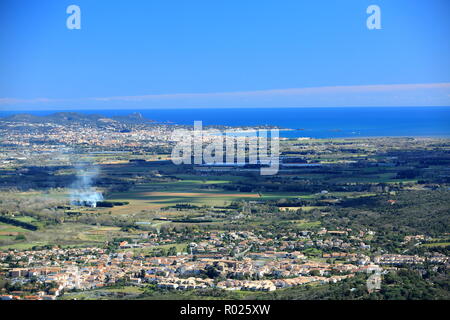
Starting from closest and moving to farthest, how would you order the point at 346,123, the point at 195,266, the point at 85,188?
the point at 195,266 → the point at 85,188 → the point at 346,123

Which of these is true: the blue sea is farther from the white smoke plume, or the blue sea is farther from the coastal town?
the coastal town

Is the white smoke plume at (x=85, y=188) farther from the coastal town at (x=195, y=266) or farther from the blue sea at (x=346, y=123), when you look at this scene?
the blue sea at (x=346, y=123)

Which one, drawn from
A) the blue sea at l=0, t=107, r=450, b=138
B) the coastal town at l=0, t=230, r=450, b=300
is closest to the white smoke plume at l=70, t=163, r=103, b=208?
the coastal town at l=0, t=230, r=450, b=300

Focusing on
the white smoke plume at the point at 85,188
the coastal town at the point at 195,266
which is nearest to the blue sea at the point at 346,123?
the white smoke plume at the point at 85,188

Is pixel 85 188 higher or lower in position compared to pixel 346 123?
lower

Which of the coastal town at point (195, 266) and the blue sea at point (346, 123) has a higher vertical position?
the blue sea at point (346, 123)

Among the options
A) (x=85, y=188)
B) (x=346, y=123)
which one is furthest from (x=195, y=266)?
(x=346, y=123)

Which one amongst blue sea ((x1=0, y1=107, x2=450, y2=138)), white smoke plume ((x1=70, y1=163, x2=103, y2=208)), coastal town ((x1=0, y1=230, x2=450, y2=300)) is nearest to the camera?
coastal town ((x1=0, y1=230, x2=450, y2=300))

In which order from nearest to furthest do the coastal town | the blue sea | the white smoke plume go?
the coastal town, the white smoke plume, the blue sea

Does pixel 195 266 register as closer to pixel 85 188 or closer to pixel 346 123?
pixel 85 188
